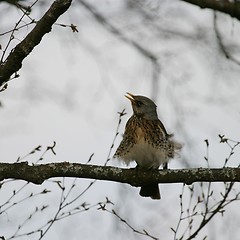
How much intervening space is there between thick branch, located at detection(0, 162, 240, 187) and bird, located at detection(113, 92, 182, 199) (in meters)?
1.32

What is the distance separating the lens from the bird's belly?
5.96 m

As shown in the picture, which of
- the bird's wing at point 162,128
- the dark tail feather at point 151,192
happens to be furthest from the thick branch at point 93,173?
the bird's wing at point 162,128

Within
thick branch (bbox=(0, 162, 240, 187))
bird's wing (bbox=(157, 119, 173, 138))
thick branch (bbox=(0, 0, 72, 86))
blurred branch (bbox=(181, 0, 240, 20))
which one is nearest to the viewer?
thick branch (bbox=(0, 0, 72, 86))

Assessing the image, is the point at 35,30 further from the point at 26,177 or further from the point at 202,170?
the point at 202,170

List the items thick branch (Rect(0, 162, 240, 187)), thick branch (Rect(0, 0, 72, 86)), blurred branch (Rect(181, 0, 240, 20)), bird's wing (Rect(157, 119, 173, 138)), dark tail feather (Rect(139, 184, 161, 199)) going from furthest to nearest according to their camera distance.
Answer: bird's wing (Rect(157, 119, 173, 138)), dark tail feather (Rect(139, 184, 161, 199)), blurred branch (Rect(181, 0, 240, 20)), thick branch (Rect(0, 162, 240, 187)), thick branch (Rect(0, 0, 72, 86))

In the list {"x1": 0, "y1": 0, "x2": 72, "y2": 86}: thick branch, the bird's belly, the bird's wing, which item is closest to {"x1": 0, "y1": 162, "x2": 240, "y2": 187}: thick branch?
{"x1": 0, "y1": 0, "x2": 72, "y2": 86}: thick branch

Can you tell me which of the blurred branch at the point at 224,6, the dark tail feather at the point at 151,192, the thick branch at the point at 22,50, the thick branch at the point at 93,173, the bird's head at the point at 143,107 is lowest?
the thick branch at the point at 93,173

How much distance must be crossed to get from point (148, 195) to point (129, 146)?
0.50m

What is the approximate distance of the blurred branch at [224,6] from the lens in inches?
232

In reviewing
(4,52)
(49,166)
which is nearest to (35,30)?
(4,52)

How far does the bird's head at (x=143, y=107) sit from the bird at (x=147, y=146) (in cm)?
6

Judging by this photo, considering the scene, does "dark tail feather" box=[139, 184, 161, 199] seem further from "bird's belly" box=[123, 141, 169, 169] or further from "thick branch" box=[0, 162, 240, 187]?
"thick branch" box=[0, 162, 240, 187]

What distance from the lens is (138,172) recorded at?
4.68m

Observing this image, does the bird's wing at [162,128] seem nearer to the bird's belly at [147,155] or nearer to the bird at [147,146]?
the bird at [147,146]
